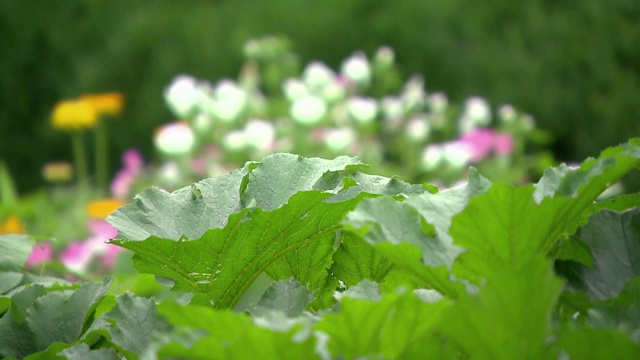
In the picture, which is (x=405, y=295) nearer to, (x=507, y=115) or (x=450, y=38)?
(x=507, y=115)

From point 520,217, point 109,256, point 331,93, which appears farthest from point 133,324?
point 331,93

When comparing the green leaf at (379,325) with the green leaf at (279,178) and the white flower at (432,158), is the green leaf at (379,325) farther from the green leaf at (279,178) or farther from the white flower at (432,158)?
the white flower at (432,158)

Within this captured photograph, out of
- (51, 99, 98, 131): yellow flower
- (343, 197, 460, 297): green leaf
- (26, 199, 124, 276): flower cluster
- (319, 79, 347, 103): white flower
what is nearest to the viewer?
(343, 197, 460, 297): green leaf

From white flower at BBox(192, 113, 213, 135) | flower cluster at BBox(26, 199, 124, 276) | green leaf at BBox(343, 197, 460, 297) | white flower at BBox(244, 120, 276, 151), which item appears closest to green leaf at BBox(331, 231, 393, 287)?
green leaf at BBox(343, 197, 460, 297)

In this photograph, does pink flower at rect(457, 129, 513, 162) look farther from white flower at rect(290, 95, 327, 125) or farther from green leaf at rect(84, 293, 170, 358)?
green leaf at rect(84, 293, 170, 358)

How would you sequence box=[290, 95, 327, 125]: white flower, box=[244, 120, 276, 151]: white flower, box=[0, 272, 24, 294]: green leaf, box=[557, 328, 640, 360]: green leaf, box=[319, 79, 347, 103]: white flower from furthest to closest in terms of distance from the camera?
box=[319, 79, 347, 103]: white flower
box=[290, 95, 327, 125]: white flower
box=[244, 120, 276, 151]: white flower
box=[0, 272, 24, 294]: green leaf
box=[557, 328, 640, 360]: green leaf

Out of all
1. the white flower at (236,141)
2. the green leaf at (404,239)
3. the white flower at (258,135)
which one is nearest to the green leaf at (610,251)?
the green leaf at (404,239)

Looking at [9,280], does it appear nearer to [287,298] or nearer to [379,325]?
[287,298]
